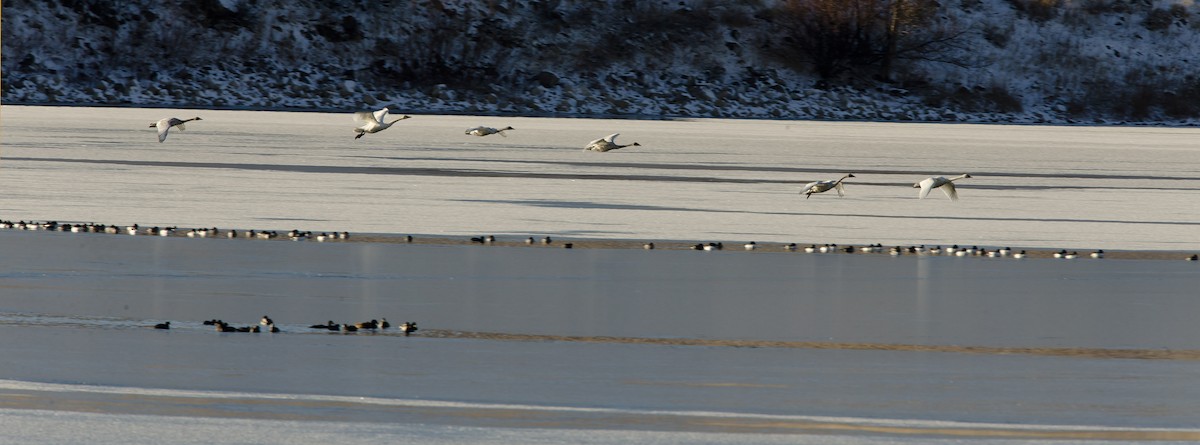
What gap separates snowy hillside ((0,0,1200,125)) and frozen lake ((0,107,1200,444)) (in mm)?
24270

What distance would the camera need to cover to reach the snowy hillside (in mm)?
41625

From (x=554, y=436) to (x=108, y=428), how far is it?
49.8 inches

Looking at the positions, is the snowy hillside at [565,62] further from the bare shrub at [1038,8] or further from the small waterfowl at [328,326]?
the small waterfowl at [328,326]

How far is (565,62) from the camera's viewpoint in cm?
4428

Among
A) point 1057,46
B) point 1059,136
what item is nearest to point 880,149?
point 1059,136

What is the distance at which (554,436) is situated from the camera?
16.6ft

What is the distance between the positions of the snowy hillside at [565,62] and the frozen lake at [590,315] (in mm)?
24270

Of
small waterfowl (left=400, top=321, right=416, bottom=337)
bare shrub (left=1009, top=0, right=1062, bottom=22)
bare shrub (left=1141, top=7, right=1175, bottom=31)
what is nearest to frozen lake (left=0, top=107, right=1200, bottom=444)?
small waterfowl (left=400, top=321, right=416, bottom=337)

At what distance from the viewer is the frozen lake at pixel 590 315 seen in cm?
539

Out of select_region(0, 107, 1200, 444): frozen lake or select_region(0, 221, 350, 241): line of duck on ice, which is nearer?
select_region(0, 107, 1200, 444): frozen lake

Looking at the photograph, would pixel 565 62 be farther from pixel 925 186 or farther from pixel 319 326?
pixel 319 326

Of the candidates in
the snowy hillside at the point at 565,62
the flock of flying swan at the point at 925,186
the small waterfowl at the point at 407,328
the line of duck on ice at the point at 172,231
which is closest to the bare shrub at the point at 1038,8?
the snowy hillside at the point at 565,62

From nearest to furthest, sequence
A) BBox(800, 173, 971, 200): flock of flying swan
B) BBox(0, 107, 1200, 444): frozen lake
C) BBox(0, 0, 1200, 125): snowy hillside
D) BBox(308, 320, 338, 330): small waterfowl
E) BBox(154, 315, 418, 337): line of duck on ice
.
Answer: BBox(0, 107, 1200, 444): frozen lake
BBox(154, 315, 418, 337): line of duck on ice
BBox(308, 320, 338, 330): small waterfowl
BBox(800, 173, 971, 200): flock of flying swan
BBox(0, 0, 1200, 125): snowy hillside

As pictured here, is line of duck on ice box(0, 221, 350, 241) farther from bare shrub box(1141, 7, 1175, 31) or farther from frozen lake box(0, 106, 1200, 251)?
bare shrub box(1141, 7, 1175, 31)
